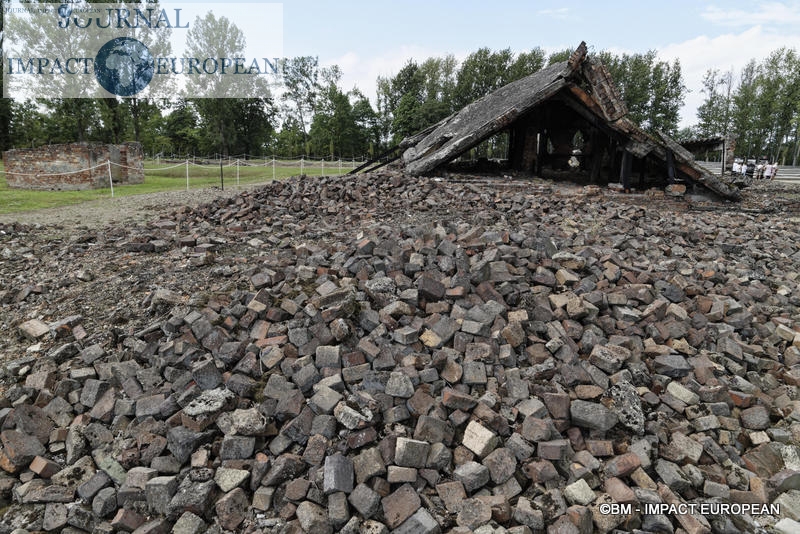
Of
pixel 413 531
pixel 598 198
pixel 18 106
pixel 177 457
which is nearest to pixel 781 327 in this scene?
pixel 413 531

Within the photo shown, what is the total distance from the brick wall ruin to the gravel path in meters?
3.65

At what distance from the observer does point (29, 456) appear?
2.70 m

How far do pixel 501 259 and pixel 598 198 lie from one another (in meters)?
5.88

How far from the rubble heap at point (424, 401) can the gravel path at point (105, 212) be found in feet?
17.2

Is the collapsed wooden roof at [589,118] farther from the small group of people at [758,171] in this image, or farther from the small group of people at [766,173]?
the small group of people at [766,173]

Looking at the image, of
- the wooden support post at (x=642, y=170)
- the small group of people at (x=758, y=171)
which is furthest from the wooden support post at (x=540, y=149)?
the small group of people at (x=758, y=171)

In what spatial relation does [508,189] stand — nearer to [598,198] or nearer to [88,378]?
[598,198]

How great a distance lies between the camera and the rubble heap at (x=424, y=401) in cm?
236

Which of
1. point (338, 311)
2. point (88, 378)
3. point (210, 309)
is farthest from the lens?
point (210, 309)

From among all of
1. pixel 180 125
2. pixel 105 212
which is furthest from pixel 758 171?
pixel 180 125

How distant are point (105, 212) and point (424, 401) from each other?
9.76 metres

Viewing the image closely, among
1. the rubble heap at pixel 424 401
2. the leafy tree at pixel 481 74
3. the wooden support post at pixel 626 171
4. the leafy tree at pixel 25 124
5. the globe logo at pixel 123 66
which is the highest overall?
the leafy tree at pixel 481 74

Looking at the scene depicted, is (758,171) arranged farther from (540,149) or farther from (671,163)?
(671,163)

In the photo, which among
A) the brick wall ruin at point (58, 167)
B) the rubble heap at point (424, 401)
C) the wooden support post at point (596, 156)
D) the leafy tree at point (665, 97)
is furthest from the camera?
the leafy tree at point (665, 97)
